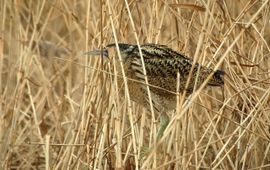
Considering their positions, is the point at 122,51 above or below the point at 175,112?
above

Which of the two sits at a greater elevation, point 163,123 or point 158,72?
point 158,72

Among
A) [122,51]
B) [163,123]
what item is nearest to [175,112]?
[163,123]

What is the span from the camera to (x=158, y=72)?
1.87 metres

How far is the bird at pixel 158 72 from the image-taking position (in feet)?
6.02

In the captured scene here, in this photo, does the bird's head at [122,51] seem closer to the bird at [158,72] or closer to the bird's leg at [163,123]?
the bird at [158,72]

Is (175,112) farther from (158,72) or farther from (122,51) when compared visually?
(122,51)

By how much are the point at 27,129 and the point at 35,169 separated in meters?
0.27

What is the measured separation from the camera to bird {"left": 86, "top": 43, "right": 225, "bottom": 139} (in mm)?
1834

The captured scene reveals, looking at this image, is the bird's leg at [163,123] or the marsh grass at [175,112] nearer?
the marsh grass at [175,112]

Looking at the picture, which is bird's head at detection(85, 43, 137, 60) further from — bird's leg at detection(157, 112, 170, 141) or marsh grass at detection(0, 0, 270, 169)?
bird's leg at detection(157, 112, 170, 141)

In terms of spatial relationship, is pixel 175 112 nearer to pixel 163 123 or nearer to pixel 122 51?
pixel 163 123

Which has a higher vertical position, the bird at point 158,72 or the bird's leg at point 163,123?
the bird at point 158,72

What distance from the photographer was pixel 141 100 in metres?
1.92

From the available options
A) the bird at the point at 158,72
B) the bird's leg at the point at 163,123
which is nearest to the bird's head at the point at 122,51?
the bird at the point at 158,72
